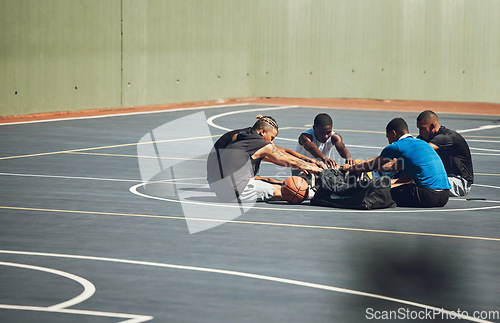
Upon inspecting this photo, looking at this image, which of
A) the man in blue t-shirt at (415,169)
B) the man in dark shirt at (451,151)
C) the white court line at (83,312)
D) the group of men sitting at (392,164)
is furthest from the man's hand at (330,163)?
the white court line at (83,312)

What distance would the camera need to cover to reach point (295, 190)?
47.5 ft

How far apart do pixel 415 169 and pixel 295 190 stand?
69.6 inches

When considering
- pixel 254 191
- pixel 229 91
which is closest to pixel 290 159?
pixel 254 191

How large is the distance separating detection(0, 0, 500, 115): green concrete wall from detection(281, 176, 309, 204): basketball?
18162 millimetres

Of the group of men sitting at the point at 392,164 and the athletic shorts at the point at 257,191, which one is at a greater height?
the group of men sitting at the point at 392,164

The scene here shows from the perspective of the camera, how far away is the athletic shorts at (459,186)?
15453 mm

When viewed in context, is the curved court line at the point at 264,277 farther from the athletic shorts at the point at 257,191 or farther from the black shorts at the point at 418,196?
the black shorts at the point at 418,196

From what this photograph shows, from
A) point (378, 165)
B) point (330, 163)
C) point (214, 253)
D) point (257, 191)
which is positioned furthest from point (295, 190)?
point (214, 253)

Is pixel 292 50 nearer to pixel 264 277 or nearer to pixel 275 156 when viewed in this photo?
pixel 275 156

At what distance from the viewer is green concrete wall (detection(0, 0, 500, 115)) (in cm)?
3319

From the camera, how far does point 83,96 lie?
103ft

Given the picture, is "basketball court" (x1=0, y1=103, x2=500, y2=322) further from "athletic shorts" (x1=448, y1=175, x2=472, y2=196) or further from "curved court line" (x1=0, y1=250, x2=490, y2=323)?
"athletic shorts" (x1=448, y1=175, x2=472, y2=196)

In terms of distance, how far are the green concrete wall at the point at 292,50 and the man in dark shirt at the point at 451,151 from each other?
1805 cm

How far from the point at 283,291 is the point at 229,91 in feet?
95.3
